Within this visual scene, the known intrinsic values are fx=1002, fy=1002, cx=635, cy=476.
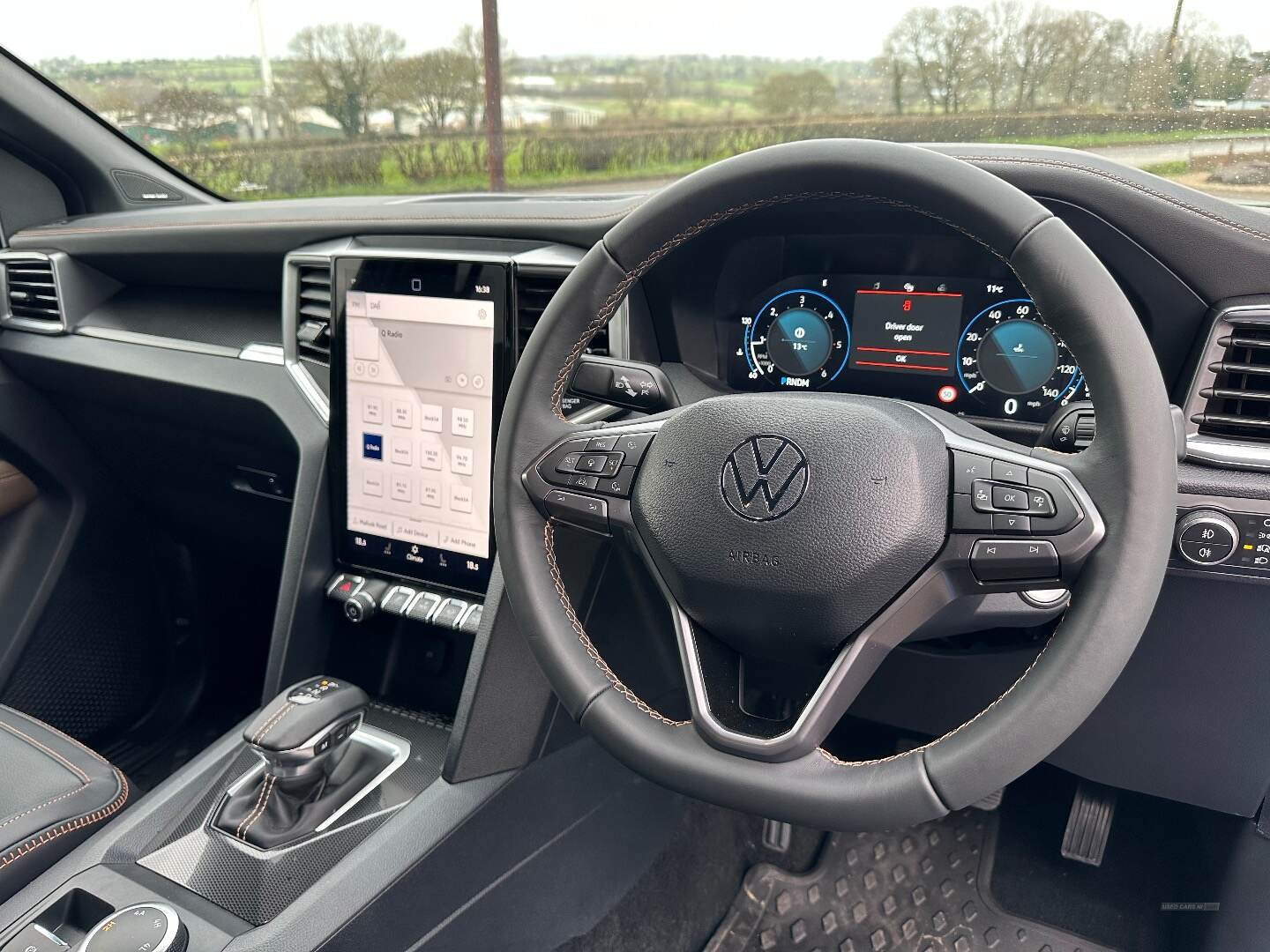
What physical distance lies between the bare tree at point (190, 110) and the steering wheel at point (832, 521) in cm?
148

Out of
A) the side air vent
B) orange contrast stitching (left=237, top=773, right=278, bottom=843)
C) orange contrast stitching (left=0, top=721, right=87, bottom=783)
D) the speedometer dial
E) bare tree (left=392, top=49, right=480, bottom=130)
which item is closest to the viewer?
the speedometer dial

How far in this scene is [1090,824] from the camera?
1.61 m

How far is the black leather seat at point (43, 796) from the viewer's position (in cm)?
121

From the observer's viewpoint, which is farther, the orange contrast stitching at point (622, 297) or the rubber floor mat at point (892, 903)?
the rubber floor mat at point (892, 903)

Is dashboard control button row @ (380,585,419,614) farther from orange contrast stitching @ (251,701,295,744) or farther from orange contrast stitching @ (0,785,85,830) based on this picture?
orange contrast stitching @ (0,785,85,830)

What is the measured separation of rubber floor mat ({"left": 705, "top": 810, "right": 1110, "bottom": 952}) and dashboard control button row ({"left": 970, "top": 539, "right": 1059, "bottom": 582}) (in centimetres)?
94

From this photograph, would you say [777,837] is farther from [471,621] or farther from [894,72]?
[894,72]

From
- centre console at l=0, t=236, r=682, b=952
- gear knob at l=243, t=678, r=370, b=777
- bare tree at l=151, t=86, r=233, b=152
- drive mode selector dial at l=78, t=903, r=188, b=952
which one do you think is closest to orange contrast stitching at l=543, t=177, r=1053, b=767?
centre console at l=0, t=236, r=682, b=952

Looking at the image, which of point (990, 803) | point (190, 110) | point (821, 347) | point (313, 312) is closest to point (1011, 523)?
point (821, 347)

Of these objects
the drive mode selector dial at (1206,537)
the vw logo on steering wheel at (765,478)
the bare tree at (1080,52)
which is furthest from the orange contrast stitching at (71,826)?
the bare tree at (1080,52)

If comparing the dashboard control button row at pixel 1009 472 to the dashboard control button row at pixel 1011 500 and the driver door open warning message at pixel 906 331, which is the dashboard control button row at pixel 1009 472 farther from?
the driver door open warning message at pixel 906 331

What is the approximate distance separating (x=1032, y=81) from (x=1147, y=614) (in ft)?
2.27

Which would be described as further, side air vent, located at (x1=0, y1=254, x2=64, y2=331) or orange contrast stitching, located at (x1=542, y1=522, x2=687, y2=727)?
side air vent, located at (x1=0, y1=254, x2=64, y2=331)

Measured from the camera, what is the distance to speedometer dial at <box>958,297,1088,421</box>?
109cm
